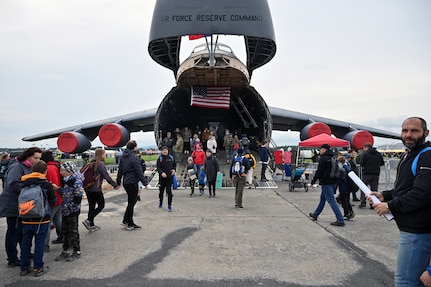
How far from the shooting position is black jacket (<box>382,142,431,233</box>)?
210cm

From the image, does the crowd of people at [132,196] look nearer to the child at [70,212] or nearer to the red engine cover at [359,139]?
the child at [70,212]

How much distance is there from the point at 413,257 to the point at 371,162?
18.6 feet

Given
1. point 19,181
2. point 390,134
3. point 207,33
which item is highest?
point 207,33

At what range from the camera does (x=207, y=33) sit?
30.3ft

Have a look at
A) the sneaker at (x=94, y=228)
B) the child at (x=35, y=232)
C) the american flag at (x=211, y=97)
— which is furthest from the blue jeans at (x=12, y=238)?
the american flag at (x=211, y=97)

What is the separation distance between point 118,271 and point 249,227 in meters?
2.64

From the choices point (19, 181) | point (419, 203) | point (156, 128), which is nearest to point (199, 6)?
point (156, 128)

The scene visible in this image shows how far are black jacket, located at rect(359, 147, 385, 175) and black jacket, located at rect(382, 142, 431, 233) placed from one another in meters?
5.47

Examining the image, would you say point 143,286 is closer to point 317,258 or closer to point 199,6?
point 317,258

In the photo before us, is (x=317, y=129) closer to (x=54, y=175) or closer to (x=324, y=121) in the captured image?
(x=324, y=121)

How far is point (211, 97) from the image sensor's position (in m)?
13.2

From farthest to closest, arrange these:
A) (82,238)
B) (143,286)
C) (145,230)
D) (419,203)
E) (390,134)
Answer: (390,134), (145,230), (82,238), (143,286), (419,203)

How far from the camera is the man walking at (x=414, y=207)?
213 cm

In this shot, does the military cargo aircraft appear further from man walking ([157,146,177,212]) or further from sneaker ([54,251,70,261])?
sneaker ([54,251,70,261])
